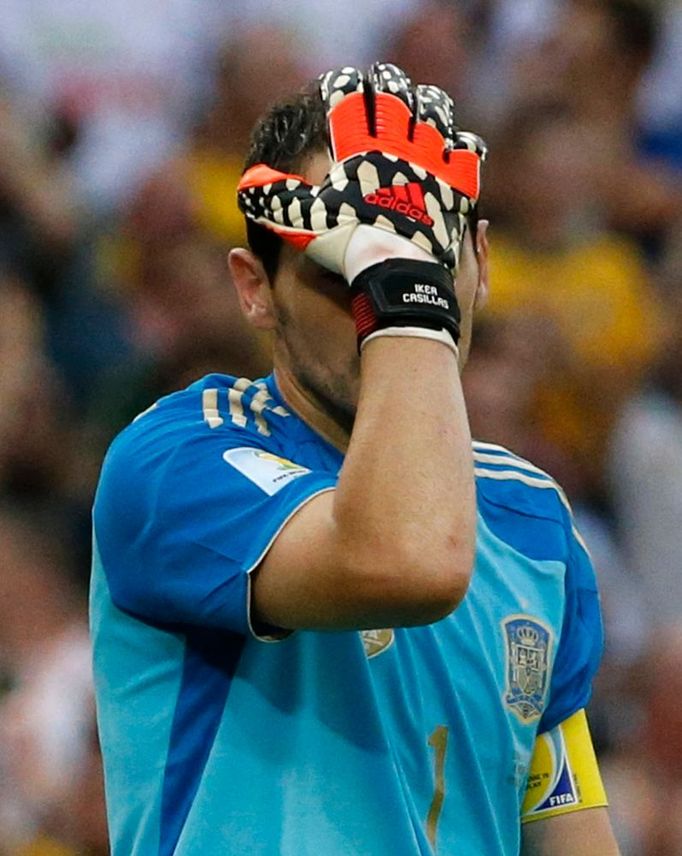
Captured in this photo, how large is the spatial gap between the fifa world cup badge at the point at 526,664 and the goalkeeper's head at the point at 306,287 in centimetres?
42

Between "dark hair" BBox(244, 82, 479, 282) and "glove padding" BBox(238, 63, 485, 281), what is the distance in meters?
0.09

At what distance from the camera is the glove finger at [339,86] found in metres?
2.58

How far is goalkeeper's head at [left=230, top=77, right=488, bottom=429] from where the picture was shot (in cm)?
265

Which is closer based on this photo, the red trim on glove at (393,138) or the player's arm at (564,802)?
the red trim on glove at (393,138)

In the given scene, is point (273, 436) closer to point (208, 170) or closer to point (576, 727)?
point (576, 727)

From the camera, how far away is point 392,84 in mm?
2559

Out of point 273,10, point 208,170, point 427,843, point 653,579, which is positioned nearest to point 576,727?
point 427,843

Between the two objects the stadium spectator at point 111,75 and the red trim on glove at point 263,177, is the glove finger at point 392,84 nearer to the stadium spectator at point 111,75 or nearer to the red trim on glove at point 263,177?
the red trim on glove at point 263,177

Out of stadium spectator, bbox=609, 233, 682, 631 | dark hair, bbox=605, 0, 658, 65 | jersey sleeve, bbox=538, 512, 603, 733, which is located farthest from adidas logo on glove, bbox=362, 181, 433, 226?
dark hair, bbox=605, 0, 658, 65

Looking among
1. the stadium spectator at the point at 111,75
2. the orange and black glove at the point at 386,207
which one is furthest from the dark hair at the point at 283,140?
the stadium spectator at the point at 111,75

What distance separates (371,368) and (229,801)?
650 millimetres

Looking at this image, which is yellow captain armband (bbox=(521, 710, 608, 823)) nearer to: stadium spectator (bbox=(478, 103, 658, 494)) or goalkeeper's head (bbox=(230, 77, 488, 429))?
goalkeeper's head (bbox=(230, 77, 488, 429))

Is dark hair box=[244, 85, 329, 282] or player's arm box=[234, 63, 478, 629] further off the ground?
dark hair box=[244, 85, 329, 282]

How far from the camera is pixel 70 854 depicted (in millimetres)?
5105
